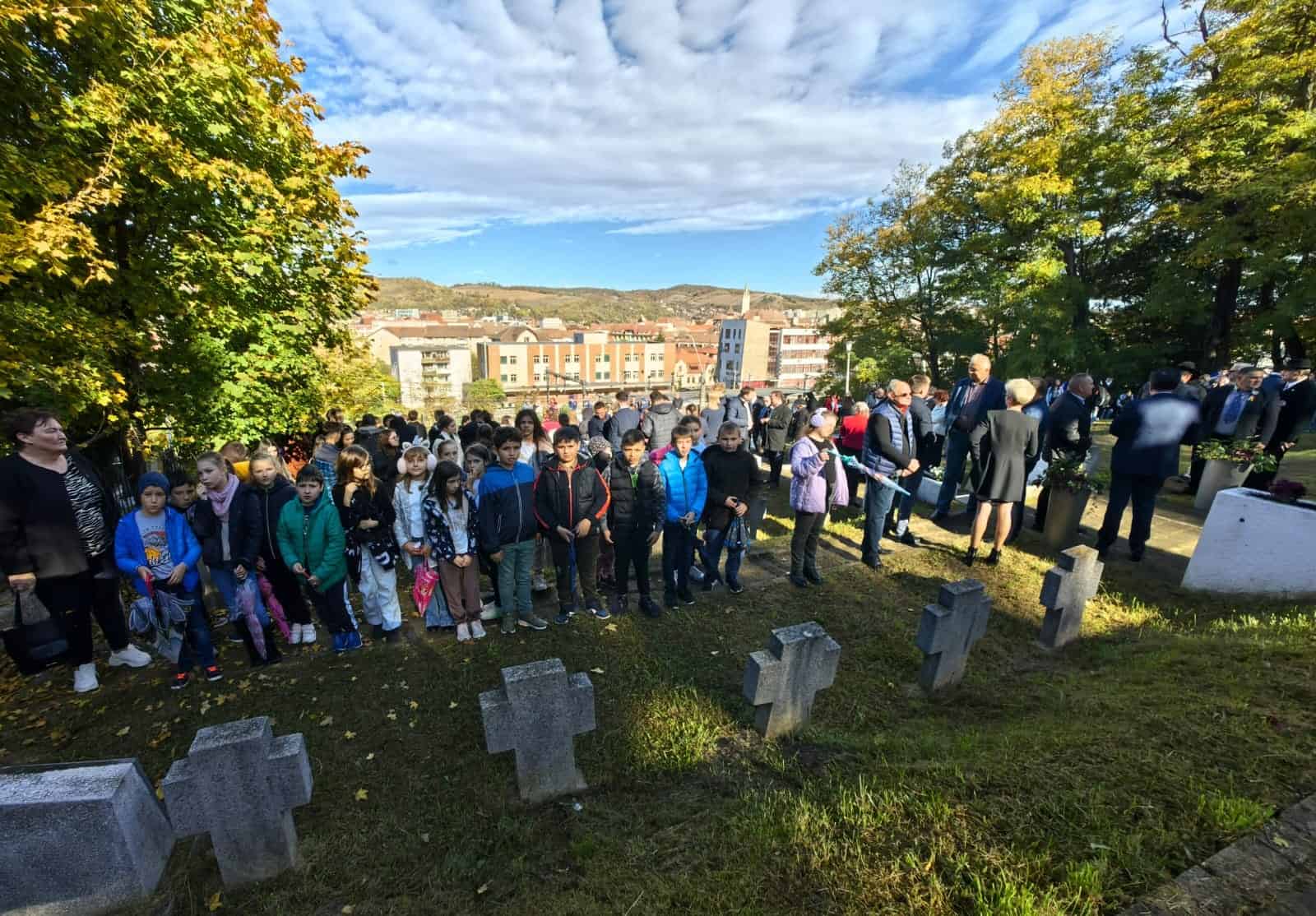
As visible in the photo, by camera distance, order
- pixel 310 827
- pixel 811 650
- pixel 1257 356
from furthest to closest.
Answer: pixel 1257 356
pixel 811 650
pixel 310 827

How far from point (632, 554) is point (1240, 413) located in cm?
836

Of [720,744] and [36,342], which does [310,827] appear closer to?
[720,744]

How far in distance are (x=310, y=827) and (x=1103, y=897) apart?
11.4ft

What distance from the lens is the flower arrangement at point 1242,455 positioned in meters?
6.12

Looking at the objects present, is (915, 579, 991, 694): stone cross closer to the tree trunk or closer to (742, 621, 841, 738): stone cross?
(742, 621, 841, 738): stone cross

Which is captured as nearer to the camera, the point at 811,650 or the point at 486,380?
the point at 811,650

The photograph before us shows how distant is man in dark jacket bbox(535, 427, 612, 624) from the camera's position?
4.59 m

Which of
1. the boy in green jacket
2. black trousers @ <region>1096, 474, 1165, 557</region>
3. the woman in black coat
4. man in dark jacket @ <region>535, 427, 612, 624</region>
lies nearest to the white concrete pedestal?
black trousers @ <region>1096, 474, 1165, 557</region>

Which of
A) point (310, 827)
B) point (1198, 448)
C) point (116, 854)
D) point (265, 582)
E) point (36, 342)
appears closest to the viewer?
point (116, 854)

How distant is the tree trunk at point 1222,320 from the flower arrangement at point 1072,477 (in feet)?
44.3

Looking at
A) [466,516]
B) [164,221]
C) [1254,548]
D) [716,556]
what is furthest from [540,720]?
[164,221]

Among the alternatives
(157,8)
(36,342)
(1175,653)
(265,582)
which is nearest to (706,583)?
(1175,653)

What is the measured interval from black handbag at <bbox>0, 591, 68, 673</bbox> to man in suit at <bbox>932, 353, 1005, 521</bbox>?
26.4 ft

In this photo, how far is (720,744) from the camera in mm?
3326
